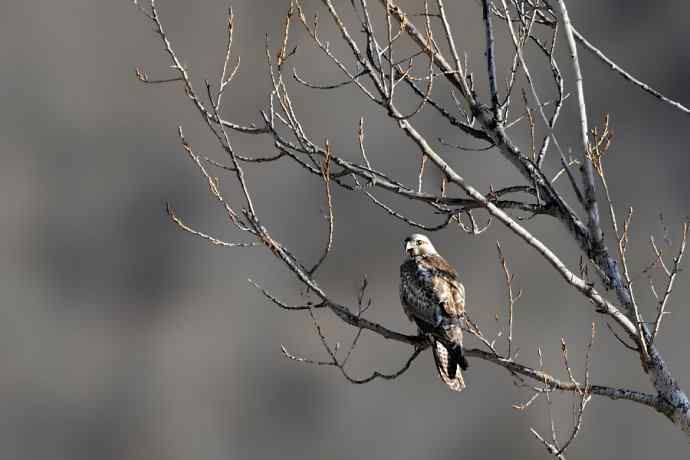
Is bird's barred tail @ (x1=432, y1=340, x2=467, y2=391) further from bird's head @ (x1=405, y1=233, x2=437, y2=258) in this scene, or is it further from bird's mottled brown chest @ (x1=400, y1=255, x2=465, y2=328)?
bird's head @ (x1=405, y1=233, x2=437, y2=258)

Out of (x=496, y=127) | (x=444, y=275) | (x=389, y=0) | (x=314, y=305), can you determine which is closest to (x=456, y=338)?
(x=444, y=275)

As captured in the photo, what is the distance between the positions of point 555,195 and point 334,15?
0.71 metres

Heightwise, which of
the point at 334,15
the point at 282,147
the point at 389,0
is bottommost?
the point at 282,147

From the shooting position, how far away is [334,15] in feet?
6.92

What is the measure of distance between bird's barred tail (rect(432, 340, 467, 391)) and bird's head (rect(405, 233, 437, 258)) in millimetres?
672

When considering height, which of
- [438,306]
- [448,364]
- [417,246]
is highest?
[417,246]

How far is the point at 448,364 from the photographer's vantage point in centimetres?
319

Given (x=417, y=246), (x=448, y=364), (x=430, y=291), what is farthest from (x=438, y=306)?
(x=417, y=246)

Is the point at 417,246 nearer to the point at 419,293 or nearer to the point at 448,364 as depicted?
the point at 419,293

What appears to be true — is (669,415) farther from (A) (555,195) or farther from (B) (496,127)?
(B) (496,127)

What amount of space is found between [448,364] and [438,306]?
0.23 meters

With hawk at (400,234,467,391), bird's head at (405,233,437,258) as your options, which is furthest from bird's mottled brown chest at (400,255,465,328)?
bird's head at (405,233,437,258)

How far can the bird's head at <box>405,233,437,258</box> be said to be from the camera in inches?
151

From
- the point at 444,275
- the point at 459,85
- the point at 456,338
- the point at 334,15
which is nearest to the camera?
the point at 334,15
